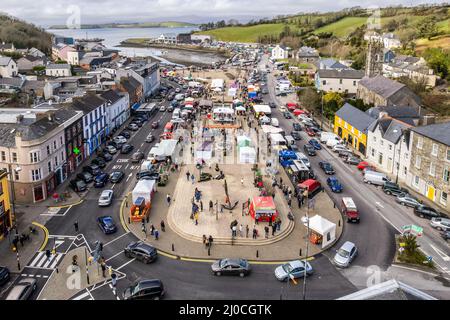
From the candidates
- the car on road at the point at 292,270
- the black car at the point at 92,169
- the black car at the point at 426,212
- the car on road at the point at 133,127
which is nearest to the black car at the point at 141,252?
the car on road at the point at 292,270

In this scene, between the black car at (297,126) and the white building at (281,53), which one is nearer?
the black car at (297,126)

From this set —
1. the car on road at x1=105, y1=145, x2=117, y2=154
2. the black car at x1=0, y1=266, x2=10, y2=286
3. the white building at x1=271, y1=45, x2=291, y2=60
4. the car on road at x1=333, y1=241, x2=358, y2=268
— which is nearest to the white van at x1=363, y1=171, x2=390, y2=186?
the car on road at x1=333, y1=241, x2=358, y2=268

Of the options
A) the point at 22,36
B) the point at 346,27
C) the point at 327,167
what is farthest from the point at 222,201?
the point at 346,27

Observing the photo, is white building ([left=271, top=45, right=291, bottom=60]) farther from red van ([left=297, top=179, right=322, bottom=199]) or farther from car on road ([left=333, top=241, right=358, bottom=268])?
car on road ([left=333, top=241, right=358, bottom=268])

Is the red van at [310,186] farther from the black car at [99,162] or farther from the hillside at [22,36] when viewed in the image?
the hillside at [22,36]
